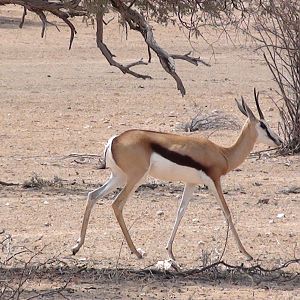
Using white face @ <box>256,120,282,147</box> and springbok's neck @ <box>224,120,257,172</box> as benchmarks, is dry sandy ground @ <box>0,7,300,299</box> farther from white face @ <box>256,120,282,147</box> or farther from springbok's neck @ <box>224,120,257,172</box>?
white face @ <box>256,120,282,147</box>

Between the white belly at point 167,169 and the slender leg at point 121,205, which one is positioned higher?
the white belly at point 167,169

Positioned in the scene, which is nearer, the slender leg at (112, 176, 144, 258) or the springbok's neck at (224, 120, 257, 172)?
the slender leg at (112, 176, 144, 258)

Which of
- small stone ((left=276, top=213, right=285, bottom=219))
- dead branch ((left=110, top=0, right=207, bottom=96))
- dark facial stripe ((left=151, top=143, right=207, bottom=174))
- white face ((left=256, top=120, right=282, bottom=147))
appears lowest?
small stone ((left=276, top=213, right=285, bottom=219))

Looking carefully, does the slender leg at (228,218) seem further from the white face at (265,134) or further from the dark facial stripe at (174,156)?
the white face at (265,134)

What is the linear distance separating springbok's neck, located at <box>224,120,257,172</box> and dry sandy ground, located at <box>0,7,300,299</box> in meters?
0.67

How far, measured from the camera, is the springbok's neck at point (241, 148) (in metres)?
9.62

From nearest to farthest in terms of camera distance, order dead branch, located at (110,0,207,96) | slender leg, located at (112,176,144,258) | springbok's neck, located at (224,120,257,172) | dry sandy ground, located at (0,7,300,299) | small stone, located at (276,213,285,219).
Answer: dry sandy ground, located at (0,7,300,299), dead branch, located at (110,0,207,96), slender leg, located at (112,176,144,258), springbok's neck, located at (224,120,257,172), small stone, located at (276,213,285,219)

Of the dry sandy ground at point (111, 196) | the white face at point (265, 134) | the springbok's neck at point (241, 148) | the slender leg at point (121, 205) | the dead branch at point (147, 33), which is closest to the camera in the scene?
the dry sandy ground at point (111, 196)

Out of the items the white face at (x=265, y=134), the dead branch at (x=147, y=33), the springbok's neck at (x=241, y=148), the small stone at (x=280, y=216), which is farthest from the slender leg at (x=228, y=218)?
the small stone at (x=280, y=216)

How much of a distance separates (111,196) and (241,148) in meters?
2.39

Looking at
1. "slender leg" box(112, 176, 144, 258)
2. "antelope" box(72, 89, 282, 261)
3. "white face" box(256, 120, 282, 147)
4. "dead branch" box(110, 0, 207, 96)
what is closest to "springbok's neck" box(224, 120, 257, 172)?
"white face" box(256, 120, 282, 147)

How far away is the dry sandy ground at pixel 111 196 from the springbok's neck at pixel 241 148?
0.67 meters

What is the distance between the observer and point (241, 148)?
9.78 m

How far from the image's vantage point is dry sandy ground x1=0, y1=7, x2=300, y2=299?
803cm
